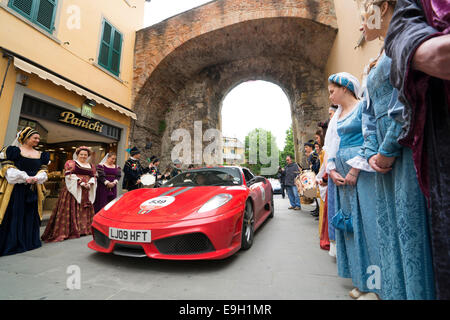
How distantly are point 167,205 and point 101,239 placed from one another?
0.81 metres

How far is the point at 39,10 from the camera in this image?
509 centimetres

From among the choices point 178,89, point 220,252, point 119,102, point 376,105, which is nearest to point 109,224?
point 220,252

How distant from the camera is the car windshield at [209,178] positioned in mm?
3076

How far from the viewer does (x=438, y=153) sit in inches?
27.8

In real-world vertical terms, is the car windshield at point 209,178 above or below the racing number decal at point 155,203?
above

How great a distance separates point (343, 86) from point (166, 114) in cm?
926

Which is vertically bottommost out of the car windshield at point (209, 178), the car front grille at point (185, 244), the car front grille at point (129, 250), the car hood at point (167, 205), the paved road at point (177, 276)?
the paved road at point (177, 276)

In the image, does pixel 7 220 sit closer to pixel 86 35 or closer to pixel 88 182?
pixel 88 182

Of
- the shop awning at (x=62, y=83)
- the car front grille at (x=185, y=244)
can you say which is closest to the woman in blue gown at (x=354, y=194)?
the car front grille at (x=185, y=244)

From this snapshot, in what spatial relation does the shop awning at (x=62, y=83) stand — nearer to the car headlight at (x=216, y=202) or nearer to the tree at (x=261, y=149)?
the car headlight at (x=216, y=202)

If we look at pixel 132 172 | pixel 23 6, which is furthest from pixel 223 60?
pixel 132 172

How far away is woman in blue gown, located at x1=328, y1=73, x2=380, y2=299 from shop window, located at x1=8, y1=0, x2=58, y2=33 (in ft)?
23.5

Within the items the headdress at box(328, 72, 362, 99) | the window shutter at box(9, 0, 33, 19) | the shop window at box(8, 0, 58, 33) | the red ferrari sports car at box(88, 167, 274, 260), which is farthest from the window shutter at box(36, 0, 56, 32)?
the headdress at box(328, 72, 362, 99)

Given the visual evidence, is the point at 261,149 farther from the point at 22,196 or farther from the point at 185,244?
the point at 185,244
